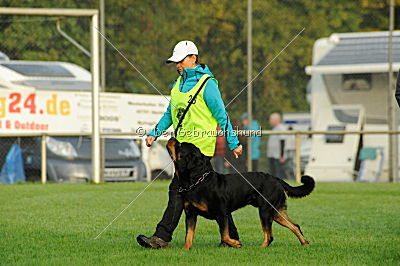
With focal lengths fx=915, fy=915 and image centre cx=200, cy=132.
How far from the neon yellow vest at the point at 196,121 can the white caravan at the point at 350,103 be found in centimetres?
1229

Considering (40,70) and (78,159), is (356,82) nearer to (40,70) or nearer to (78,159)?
(78,159)

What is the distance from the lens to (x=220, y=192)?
302 inches

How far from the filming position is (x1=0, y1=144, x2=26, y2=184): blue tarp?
19.1 metres

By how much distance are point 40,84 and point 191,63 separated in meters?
12.6

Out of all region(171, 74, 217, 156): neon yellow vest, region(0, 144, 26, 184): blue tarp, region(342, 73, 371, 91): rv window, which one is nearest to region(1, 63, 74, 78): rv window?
region(0, 144, 26, 184): blue tarp

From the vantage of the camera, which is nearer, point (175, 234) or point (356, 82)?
point (175, 234)

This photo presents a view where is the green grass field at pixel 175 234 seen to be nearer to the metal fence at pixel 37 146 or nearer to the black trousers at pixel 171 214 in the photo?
the black trousers at pixel 171 214

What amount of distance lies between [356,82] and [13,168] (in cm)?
806

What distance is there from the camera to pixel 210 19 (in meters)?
22.6

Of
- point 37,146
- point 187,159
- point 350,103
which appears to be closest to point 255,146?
point 350,103

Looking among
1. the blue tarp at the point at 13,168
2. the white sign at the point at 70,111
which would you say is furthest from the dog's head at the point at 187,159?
the blue tarp at the point at 13,168

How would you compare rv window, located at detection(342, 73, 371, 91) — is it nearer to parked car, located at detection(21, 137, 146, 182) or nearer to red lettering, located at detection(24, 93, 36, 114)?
parked car, located at detection(21, 137, 146, 182)

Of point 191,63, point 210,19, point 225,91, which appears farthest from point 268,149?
point 191,63

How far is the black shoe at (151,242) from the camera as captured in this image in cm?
780
